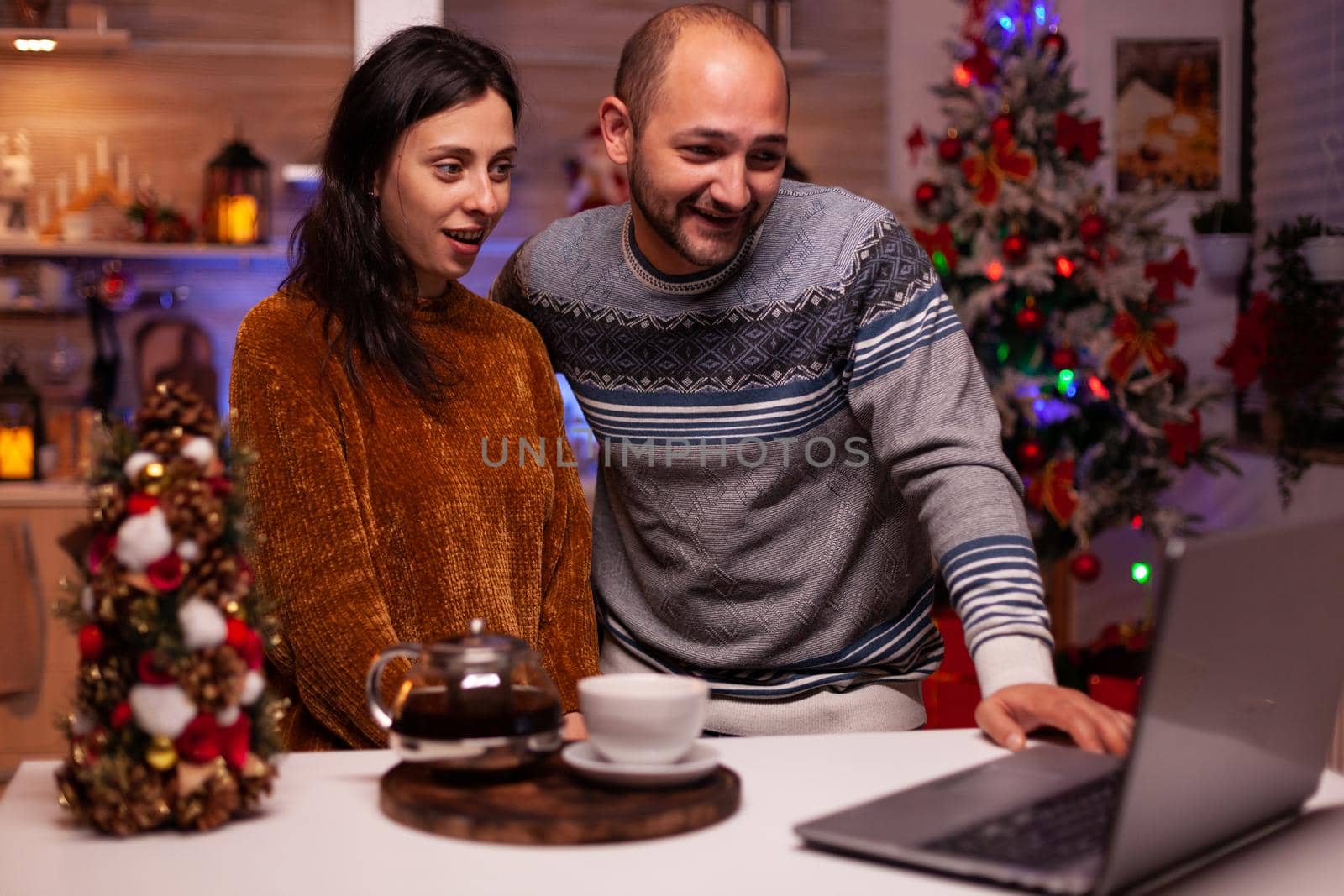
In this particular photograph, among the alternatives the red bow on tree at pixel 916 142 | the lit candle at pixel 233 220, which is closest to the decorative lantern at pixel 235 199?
the lit candle at pixel 233 220

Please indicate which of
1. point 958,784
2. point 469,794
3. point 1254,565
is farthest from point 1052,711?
point 469,794

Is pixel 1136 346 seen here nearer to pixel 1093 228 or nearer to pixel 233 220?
pixel 1093 228

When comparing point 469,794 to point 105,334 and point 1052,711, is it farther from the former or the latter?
point 105,334

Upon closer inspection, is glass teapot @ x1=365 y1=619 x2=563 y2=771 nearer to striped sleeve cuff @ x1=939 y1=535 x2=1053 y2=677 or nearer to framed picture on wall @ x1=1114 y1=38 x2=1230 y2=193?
striped sleeve cuff @ x1=939 y1=535 x2=1053 y2=677

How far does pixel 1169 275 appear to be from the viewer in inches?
159

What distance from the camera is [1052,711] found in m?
1.24

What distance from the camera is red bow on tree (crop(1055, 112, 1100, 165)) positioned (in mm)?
4023

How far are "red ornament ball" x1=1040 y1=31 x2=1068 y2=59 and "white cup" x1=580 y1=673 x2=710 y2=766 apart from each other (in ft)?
11.3

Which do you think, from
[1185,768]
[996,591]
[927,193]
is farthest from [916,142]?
[1185,768]

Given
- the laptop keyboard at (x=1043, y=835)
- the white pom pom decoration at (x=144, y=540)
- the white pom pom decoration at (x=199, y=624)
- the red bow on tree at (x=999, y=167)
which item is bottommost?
the laptop keyboard at (x=1043, y=835)

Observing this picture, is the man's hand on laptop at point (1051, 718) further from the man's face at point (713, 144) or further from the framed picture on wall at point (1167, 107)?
the framed picture on wall at point (1167, 107)

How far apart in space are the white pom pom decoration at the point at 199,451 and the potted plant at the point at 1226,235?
4.21 meters

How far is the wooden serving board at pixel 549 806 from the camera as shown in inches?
38.7

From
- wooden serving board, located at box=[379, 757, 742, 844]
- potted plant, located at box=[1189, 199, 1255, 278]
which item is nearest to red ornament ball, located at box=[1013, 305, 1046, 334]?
potted plant, located at box=[1189, 199, 1255, 278]
